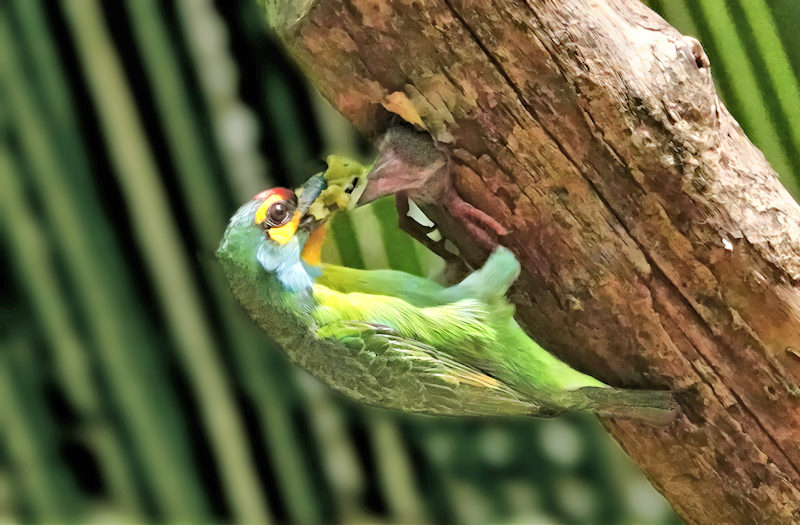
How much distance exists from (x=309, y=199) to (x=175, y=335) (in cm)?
113

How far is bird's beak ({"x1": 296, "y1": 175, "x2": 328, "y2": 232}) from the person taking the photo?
1398 millimetres

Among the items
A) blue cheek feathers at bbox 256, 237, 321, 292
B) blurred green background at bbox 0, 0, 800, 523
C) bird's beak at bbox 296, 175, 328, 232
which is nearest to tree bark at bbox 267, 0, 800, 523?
bird's beak at bbox 296, 175, 328, 232

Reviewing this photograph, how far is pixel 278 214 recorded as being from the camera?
4.51ft

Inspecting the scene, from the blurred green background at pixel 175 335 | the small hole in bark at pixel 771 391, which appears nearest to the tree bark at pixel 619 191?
the small hole in bark at pixel 771 391

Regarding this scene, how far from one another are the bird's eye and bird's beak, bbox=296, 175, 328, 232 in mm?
25

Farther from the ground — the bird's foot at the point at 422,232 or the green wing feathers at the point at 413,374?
the bird's foot at the point at 422,232

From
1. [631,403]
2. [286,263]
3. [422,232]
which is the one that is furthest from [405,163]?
[631,403]

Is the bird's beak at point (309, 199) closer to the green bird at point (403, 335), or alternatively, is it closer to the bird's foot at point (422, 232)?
the green bird at point (403, 335)

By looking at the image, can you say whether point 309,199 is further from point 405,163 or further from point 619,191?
point 619,191

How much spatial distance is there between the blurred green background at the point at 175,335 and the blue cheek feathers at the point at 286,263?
746mm

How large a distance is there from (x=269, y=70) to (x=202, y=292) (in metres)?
0.79

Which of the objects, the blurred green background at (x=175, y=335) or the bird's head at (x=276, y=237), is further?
the blurred green background at (x=175, y=335)

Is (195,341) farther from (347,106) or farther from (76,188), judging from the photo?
(347,106)

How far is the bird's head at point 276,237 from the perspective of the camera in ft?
4.44
